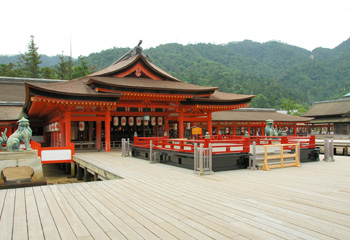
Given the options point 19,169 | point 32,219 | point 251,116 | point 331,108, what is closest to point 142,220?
point 32,219

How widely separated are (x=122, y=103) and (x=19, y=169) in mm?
8989

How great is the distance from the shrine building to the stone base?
16.6ft

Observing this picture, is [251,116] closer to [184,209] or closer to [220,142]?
[220,142]

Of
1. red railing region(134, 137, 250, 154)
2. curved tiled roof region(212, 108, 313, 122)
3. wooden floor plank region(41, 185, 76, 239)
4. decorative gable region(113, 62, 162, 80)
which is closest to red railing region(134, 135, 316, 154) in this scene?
red railing region(134, 137, 250, 154)

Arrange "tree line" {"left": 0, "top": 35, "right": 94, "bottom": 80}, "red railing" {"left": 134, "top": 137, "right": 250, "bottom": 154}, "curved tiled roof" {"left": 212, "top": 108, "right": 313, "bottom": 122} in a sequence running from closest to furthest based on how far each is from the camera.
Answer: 1. "red railing" {"left": 134, "top": 137, "right": 250, "bottom": 154}
2. "curved tiled roof" {"left": 212, "top": 108, "right": 313, "bottom": 122}
3. "tree line" {"left": 0, "top": 35, "right": 94, "bottom": 80}

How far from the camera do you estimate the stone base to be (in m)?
11.5

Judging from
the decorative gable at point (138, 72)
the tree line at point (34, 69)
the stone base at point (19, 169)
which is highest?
the tree line at point (34, 69)

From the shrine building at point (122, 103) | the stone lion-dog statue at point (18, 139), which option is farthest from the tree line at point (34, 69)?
the stone lion-dog statue at point (18, 139)

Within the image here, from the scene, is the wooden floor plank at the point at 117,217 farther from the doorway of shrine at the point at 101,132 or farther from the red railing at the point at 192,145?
the doorway of shrine at the point at 101,132

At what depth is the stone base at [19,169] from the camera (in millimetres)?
11492

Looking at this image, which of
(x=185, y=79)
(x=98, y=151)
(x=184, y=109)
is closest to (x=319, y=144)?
(x=184, y=109)

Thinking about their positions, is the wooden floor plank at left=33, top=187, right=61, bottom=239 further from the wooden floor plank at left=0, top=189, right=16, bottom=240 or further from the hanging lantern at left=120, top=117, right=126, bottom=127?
the hanging lantern at left=120, top=117, right=126, bottom=127

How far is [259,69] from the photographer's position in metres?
121

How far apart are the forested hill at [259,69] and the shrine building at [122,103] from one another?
6702cm
